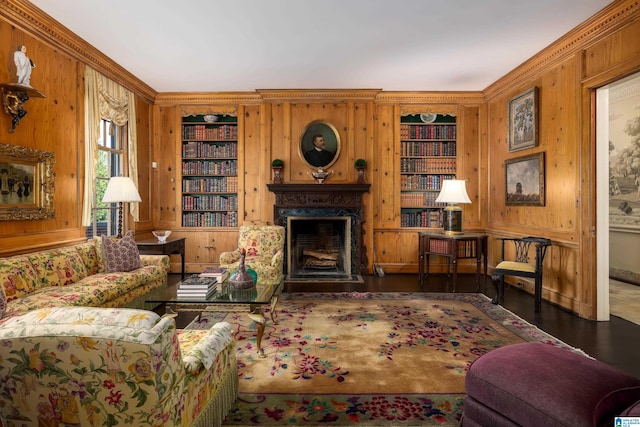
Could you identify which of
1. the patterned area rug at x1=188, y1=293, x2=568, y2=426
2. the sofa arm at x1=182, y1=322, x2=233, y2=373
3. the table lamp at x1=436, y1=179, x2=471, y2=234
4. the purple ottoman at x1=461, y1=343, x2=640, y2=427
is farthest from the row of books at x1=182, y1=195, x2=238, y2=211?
the purple ottoman at x1=461, y1=343, x2=640, y2=427

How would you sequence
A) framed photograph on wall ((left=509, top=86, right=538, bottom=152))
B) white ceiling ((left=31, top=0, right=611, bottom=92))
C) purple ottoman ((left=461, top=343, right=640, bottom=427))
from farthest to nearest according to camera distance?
framed photograph on wall ((left=509, top=86, right=538, bottom=152)) → white ceiling ((left=31, top=0, right=611, bottom=92)) → purple ottoman ((left=461, top=343, right=640, bottom=427))

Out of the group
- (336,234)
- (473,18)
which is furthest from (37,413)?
(336,234)

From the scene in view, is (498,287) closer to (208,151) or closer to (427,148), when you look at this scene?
(427,148)

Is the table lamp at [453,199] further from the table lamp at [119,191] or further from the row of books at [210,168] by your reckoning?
the table lamp at [119,191]

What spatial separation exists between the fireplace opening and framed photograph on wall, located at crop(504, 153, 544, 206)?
2.55 metres

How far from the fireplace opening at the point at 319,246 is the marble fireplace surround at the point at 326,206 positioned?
4.3 inches

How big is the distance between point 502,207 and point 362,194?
2.26 metres

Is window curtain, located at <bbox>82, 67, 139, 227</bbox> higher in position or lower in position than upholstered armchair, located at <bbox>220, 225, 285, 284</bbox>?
higher

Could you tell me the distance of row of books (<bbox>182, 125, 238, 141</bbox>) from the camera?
6312 mm

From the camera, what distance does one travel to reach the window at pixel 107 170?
198 inches

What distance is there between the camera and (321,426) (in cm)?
203

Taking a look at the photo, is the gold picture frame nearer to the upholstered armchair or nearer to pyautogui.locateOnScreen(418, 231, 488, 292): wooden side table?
the upholstered armchair

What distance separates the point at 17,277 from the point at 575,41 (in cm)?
610

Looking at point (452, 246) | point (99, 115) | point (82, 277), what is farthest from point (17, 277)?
point (452, 246)
